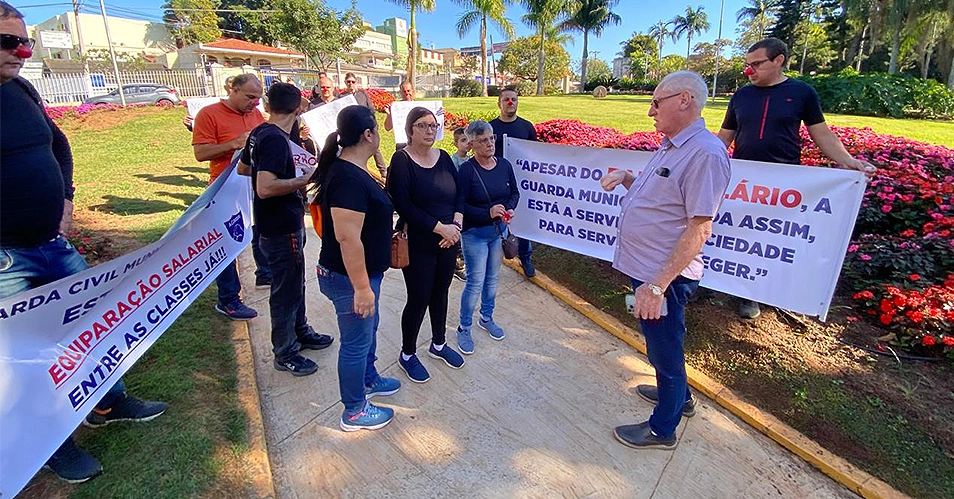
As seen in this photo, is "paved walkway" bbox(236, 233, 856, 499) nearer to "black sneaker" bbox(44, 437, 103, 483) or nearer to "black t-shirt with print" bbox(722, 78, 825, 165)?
"black sneaker" bbox(44, 437, 103, 483)

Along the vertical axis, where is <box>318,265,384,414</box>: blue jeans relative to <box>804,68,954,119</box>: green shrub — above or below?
below

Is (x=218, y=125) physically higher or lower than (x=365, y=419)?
higher

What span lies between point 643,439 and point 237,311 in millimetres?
3233

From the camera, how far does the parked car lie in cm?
2200

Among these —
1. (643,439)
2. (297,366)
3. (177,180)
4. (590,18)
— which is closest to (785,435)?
(643,439)

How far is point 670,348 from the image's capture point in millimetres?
2408

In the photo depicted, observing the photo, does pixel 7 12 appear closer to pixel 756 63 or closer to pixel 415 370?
pixel 415 370

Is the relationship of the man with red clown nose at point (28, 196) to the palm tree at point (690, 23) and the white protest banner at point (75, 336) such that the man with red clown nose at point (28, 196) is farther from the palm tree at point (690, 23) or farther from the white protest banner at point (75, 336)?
the palm tree at point (690, 23)

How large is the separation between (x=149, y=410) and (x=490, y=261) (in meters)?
2.29

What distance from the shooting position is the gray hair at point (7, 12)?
2030mm

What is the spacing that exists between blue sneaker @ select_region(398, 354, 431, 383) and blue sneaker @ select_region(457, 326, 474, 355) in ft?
1.23

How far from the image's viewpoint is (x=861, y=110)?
21.4 m

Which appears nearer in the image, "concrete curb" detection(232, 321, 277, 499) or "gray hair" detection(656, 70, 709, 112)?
"gray hair" detection(656, 70, 709, 112)

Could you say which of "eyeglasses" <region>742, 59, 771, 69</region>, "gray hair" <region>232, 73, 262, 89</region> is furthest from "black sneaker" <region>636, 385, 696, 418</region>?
"gray hair" <region>232, 73, 262, 89</region>
